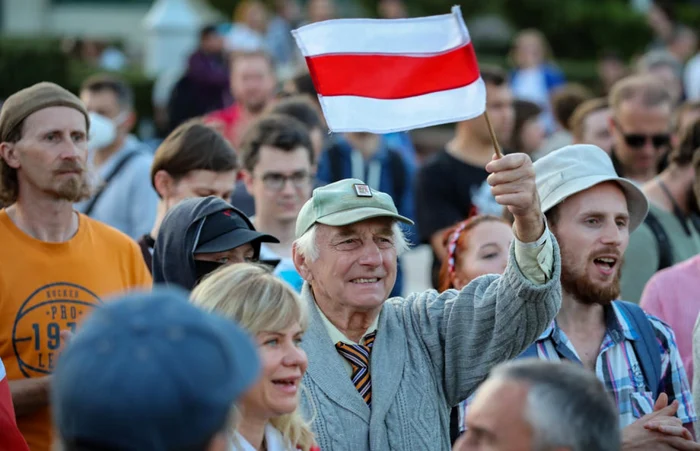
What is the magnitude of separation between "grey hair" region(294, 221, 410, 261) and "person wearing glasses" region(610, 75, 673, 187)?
361 centimetres

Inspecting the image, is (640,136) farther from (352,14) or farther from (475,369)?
(352,14)

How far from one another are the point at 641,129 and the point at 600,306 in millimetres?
3076

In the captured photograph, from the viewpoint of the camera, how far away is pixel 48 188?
17.0ft

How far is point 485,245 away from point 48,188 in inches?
77.0

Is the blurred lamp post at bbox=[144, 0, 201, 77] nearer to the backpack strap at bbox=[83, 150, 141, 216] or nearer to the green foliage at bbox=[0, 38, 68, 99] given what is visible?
the green foliage at bbox=[0, 38, 68, 99]

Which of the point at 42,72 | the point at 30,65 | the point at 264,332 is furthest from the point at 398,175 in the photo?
the point at 30,65

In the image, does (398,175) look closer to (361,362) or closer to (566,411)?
(361,362)

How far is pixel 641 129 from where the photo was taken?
769 cm

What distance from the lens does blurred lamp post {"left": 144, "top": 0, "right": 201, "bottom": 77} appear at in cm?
2127

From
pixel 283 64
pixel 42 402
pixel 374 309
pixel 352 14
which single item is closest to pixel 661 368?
pixel 374 309

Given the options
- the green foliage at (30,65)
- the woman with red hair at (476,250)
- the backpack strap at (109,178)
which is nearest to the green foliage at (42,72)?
the green foliage at (30,65)

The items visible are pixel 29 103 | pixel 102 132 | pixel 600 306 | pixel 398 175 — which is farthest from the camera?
pixel 398 175

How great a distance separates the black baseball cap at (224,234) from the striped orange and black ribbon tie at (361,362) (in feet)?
2.86

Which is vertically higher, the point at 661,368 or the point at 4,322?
the point at 4,322
